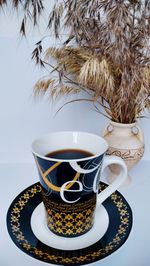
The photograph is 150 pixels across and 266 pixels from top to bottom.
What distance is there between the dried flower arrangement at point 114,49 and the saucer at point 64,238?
17cm

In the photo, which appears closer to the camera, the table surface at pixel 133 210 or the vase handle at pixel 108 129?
the table surface at pixel 133 210

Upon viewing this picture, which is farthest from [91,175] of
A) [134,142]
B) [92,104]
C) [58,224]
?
[92,104]

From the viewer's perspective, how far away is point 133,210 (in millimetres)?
487

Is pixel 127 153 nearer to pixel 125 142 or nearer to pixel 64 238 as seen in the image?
pixel 125 142

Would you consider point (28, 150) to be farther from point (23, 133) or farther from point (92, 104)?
point (92, 104)

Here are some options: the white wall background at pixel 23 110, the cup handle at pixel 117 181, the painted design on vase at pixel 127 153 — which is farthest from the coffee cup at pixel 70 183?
the white wall background at pixel 23 110

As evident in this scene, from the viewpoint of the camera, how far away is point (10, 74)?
1.94ft

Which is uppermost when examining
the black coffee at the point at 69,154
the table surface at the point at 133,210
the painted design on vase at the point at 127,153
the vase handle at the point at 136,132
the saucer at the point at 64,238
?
the black coffee at the point at 69,154

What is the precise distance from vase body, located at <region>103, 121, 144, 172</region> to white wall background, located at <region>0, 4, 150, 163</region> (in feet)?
0.41

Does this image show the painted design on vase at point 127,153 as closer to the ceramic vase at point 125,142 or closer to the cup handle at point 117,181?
the ceramic vase at point 125,142

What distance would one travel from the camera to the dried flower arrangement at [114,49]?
41cm

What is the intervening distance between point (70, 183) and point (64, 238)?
84mm

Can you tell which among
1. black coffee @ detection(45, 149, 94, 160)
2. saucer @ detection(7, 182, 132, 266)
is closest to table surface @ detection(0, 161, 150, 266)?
saucer @ detection(7, 182, 132, 266)

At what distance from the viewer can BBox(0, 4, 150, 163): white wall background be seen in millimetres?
573
